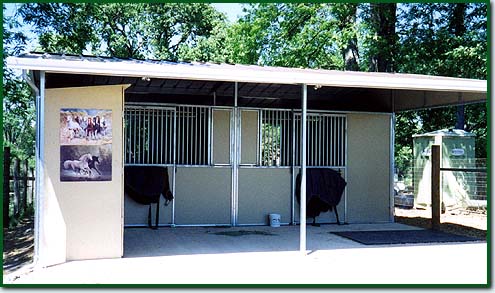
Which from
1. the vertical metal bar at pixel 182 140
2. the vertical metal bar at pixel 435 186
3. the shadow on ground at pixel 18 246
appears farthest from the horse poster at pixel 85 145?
the vertical metal bar at pixel 435 186

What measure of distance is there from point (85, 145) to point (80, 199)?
59 centimetres

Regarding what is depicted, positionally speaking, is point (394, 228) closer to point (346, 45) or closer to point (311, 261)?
point (311, 261)

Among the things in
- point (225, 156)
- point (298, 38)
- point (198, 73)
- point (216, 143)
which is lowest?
point (225, 156)

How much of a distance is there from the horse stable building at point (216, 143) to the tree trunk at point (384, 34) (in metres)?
5.96

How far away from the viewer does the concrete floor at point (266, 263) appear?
5547 millimetres

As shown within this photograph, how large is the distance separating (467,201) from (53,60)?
9279mm

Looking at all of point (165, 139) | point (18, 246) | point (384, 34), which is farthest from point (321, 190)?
point (384, 34)

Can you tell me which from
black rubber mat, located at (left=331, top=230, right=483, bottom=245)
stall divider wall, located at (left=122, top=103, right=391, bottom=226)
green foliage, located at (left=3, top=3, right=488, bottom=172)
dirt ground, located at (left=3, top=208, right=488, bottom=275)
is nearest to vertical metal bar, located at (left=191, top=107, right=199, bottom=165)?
stall divider wall, located at (left=122, top=103, right=391, bottom=226)

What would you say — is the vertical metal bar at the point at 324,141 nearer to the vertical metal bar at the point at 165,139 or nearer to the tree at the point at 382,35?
the vertical metal bar at the point at 165,139

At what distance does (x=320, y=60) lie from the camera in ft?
59.5

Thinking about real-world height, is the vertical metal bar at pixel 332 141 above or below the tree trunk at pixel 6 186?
above

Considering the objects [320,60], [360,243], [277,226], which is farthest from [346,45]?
[360,243]

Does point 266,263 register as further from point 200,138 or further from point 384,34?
point 384,34

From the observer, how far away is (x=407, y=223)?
1035 cm
